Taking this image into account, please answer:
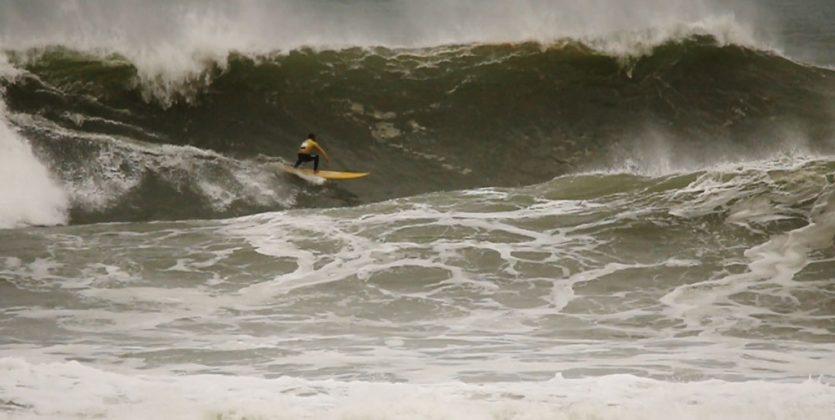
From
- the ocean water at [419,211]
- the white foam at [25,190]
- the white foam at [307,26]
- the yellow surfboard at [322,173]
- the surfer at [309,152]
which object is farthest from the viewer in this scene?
Answer: the white foam at [307,26]

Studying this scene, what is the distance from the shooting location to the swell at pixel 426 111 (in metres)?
16.9

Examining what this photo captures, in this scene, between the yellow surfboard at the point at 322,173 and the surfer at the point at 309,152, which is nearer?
the yellow surfboard at the point at 322,173

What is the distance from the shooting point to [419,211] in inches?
583

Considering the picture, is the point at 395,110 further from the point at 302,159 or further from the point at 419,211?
the point at 419,211

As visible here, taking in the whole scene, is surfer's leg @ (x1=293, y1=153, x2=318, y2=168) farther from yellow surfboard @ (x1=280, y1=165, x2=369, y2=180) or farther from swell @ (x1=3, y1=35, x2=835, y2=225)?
swell @ (x1=3, y1=35, x2=835, y2=225)

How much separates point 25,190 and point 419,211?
481 centimetres

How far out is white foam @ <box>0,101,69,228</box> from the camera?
14781mm

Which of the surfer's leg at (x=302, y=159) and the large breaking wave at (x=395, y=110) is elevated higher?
the large breaking wave at (x=395, y=110)

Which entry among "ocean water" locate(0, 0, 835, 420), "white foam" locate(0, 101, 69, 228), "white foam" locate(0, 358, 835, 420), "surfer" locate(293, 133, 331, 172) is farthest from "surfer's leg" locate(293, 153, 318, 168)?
"white foam" locate(0, 358, 835, 420)

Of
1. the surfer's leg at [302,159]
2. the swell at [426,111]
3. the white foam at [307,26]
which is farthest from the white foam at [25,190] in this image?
the surfer's leg at [302,159]

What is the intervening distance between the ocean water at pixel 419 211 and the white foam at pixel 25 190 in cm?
5

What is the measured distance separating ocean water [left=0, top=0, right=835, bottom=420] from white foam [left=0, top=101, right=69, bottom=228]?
5 centimetres

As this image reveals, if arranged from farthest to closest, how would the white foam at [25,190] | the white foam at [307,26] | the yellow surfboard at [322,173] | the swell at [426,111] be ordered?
the white foam at [307,26] < the swell at [426,111] < the yellow surfboard at [322,173] < the white foam at [25,190]

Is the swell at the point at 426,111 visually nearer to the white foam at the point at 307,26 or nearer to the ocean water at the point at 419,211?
the ocean water at the point at 419,211
